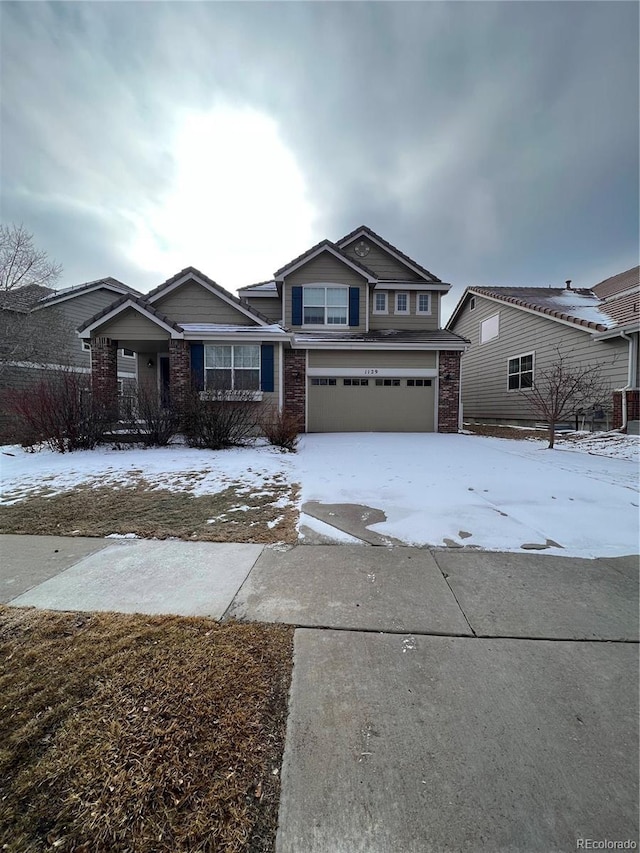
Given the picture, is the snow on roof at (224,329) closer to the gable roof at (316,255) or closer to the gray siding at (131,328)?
the gray siding at (131,328)

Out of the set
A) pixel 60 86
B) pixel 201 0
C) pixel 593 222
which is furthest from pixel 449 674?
pixel 593 222

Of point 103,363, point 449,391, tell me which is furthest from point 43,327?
point 449,391

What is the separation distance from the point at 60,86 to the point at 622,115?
1281cm

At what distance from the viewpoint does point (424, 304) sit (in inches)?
637

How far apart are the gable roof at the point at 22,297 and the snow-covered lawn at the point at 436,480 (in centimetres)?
1067

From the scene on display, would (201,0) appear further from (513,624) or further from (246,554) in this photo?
(513,624)

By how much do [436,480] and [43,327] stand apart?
19.8 m

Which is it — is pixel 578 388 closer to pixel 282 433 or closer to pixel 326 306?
pixel 326 306

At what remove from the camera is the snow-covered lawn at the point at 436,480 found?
4.17m

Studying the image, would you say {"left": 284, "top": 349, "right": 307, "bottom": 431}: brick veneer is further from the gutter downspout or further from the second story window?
the gutter downspout

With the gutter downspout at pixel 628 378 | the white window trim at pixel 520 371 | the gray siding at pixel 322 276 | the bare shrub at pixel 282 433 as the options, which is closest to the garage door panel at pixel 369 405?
the gray siding at pixel 322 276

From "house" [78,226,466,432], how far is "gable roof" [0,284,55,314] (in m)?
6.11

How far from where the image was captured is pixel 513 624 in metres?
2.48

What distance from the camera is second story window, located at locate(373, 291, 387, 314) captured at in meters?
16.0
